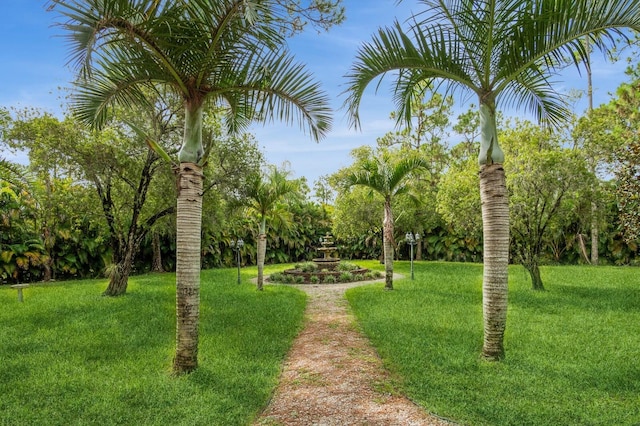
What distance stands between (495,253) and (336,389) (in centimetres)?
259

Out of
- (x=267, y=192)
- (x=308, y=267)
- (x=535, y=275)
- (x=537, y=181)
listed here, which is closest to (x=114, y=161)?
(x=267, y=192)

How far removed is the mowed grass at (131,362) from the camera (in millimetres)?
3893

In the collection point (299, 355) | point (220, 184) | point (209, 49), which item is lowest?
point (299, 355)

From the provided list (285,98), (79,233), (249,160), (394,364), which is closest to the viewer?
(394,364)

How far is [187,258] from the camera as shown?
15.8ft

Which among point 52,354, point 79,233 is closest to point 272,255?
point 79,233

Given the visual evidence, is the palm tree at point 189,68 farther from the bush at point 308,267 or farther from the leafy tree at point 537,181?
the bush at point 308,267

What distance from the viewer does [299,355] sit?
19.0ft

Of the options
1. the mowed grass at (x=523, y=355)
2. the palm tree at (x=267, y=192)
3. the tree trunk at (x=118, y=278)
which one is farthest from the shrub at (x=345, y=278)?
the tree trunk at (x=118, y=278)

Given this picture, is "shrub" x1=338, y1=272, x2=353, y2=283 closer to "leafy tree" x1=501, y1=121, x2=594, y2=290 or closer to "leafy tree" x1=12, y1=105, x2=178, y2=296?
"leafy tree" x1=501, y1=121, x2=594, y2=290

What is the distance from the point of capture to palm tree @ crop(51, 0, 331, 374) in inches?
165

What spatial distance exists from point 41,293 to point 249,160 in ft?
23.6

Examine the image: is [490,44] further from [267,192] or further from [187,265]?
[267,192]

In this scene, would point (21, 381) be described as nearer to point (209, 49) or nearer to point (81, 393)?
point (81, 393)
